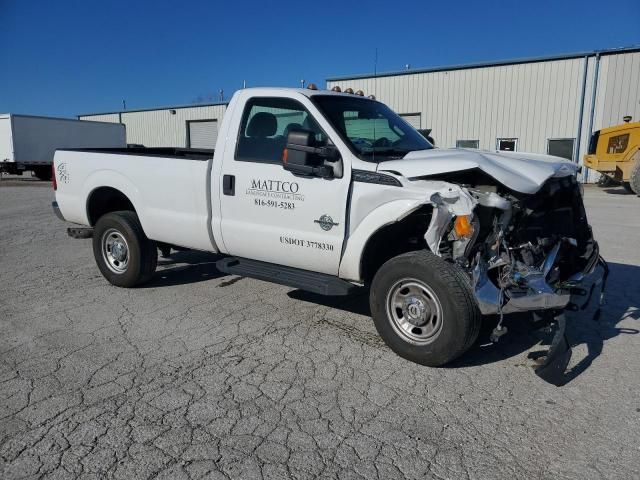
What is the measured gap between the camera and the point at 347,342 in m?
4.46

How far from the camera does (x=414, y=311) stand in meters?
3.97

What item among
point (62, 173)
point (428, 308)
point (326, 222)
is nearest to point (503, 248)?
point (428, 308)

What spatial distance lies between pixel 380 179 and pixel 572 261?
1961 mm

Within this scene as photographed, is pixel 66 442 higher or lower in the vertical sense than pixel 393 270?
lower

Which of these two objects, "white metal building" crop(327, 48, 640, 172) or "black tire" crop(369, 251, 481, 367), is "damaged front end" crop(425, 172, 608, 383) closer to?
"black tire" crop(369, 251, 481, 367)

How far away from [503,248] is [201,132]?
31898mm

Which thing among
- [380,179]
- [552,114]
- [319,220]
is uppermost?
[552,114]

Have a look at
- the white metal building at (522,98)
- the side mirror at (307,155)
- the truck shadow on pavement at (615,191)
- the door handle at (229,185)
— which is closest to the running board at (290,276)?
the door handle at (229,185)

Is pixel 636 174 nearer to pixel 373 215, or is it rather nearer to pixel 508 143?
pixel 508 143

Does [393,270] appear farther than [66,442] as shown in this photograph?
Yes

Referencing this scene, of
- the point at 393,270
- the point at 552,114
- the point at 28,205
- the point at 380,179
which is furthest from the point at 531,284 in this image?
the point at 552,114

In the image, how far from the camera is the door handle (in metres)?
4.89

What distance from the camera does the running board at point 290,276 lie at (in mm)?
4375

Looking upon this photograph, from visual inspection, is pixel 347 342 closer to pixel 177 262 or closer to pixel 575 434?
pixel 575 434
